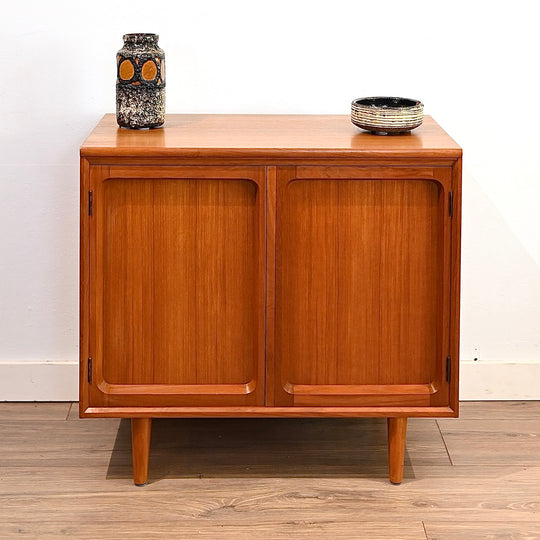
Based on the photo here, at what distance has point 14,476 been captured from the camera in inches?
81.4

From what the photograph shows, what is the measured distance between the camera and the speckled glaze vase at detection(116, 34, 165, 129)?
2043 millimetres

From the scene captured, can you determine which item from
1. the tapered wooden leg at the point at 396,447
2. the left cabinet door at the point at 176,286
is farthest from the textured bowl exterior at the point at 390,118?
the tapered wooden leg at the point at 396,447


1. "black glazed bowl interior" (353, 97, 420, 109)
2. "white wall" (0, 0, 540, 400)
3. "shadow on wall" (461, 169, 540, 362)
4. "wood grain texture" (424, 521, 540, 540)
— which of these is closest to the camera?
"wood grain texture" (424, 521, 540, 540)

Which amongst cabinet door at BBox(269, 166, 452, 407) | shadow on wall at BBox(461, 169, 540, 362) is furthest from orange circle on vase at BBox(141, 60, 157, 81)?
shadow on wall at BBox(461, 169, 540, 362)

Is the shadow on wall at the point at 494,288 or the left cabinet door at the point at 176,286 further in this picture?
the shadow on wall at the point at 494,288

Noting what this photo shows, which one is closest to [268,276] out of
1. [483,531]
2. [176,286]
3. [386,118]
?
[176,286]

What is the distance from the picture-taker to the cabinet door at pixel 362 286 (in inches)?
75.2

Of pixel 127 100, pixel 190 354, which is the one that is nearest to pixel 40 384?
pixel 190 354

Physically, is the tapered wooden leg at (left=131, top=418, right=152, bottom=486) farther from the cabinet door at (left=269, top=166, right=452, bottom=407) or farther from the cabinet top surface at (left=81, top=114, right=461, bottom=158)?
the cabinet top surface at (left=81, top=114, right=461, bottom=158)

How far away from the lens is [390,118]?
2.01 metres

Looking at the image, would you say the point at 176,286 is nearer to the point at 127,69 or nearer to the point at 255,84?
the point at 127,69

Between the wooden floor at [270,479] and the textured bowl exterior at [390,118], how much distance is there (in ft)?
2.31

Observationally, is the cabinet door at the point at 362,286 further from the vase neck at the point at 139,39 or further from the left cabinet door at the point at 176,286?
the vase neck at the point at 139,39

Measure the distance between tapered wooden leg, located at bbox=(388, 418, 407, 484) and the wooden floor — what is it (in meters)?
0.03
